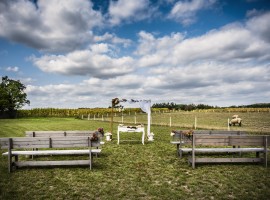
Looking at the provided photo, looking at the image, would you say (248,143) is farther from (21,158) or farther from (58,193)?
(21,158)

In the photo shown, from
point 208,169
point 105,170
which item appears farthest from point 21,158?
point 208,169

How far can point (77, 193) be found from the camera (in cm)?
646

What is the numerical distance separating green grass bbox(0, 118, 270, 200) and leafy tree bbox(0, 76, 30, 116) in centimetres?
6729

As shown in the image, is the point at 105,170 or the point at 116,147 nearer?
the point at 105,170

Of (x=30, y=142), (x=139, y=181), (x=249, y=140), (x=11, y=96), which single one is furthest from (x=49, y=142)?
(x=11, y=96)

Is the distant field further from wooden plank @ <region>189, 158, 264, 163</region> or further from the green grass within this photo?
the green grass

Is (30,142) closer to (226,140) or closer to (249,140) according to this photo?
(226,140)

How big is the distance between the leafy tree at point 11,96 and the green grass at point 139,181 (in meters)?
67.3

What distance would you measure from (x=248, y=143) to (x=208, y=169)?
168 cm

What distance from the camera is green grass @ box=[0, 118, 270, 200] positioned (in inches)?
250

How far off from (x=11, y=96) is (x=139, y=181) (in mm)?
74464

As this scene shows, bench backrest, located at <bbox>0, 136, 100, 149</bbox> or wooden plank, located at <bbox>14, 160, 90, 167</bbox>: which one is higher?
bench backrest, located at <bbox>0, 136, 100, 149</bbox>

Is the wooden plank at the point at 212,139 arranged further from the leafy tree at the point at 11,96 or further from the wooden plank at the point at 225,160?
the leafy tree at the point at 11,96

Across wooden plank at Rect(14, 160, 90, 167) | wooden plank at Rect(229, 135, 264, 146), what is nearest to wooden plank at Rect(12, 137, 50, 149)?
wooden plank at Rect(14, 160, 90, 167)
